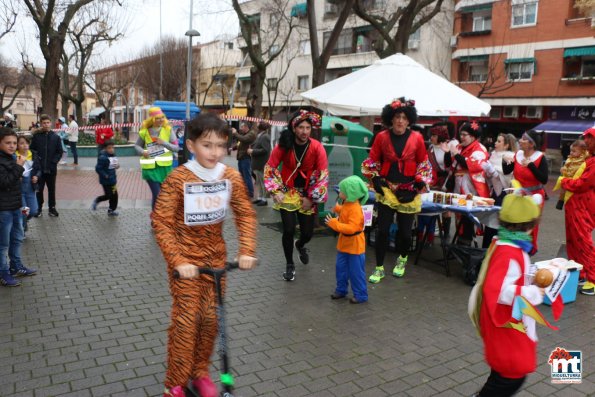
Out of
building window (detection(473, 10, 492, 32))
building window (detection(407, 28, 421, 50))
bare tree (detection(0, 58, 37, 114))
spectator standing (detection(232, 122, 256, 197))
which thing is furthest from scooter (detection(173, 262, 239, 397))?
bare tree (detection(0, 58, 37, 114))

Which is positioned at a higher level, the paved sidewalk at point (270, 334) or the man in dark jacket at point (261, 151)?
the man in dark jacket at point (261, 151)

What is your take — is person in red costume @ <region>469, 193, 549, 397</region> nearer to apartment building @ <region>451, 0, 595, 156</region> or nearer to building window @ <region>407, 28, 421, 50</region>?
apartment building @ <region>451, 0, 595, 156</region>

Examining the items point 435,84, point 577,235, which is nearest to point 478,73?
point 435,84

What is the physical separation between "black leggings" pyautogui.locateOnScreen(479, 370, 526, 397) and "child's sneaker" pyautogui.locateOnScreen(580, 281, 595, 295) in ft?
11.6

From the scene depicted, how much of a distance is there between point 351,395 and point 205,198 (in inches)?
65.5

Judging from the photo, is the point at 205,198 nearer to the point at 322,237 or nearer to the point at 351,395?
the point at 351,395

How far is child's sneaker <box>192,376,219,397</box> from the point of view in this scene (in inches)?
117

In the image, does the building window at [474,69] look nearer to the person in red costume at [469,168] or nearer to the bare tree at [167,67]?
the bare tree at [167,67]

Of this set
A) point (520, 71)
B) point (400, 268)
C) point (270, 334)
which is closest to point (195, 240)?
point (270, 334)

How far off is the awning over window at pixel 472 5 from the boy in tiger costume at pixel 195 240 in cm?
3310

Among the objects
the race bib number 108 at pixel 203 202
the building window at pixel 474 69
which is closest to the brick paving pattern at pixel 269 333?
the race bib number 108 at pixel 203 202

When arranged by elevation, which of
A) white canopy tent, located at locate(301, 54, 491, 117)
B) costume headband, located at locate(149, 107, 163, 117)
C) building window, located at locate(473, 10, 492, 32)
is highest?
building window, located at locate(473, 10, 492, 32)

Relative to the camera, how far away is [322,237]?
8297mm

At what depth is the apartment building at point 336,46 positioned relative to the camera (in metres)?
34.2
